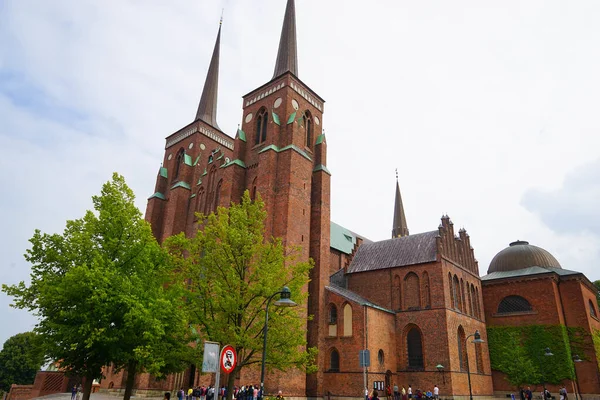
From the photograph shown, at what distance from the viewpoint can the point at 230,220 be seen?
20.6m

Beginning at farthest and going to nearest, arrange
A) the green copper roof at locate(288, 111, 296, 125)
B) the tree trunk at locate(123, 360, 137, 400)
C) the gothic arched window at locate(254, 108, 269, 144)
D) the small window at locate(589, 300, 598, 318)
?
1. the small window at locate(589, 300, 598, 318)
2. the gothic arched window at locate(254, 108, 269, 144)
3. the green copper roof at locate(288, 111, 296, 125)
4. the tree trunk at locate(123, 360, 137, 400)

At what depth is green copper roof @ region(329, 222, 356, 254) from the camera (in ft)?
147

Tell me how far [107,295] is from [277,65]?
2971 cm

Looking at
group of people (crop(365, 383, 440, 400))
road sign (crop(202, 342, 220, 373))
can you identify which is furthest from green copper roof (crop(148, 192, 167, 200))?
road sign (crop(202, 342, 220, 373))

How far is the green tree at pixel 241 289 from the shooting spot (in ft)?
61.3

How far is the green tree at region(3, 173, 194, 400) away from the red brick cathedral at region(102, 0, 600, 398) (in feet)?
36.0

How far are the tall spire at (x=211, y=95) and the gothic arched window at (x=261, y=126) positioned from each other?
9.86m

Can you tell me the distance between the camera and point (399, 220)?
75688 millimetres

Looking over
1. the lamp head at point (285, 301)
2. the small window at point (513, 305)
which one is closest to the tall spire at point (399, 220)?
the small window at point (513, 305)

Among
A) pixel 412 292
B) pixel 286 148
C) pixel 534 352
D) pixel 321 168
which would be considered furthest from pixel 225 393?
pixel 534 352

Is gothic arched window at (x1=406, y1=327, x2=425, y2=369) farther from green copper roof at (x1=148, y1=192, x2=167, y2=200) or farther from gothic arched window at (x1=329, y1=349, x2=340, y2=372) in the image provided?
green copper roof at (x1=148, y1=192, x2=167, y2=200)

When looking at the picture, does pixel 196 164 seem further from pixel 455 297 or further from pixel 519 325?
pixel 519 325

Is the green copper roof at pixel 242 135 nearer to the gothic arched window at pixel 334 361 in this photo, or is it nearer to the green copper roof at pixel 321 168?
the green copper roof at pixel 321 168

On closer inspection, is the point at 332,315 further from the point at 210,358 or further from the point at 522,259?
the point at 522,259
